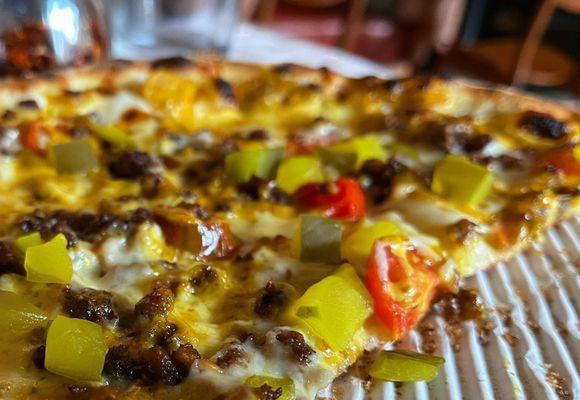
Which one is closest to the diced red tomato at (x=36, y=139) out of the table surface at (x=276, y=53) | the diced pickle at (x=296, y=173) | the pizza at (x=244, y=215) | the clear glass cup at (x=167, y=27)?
the pizza at (x=244, y=215)

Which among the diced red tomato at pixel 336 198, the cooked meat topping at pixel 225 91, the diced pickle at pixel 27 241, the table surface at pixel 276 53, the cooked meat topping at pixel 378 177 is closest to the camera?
the diced pickle at pixel 27 241

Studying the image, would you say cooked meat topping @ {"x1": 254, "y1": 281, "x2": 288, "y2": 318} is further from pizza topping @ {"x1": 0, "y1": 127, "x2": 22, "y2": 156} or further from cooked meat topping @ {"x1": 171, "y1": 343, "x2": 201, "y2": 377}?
pizza topping @ {"x1": 0, "y1": 127, "x2": 22, "y2": 156}

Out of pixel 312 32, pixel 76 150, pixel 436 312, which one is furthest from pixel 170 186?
pixel 312 32

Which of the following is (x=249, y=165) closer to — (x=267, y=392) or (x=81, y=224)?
(x=81, y=224)

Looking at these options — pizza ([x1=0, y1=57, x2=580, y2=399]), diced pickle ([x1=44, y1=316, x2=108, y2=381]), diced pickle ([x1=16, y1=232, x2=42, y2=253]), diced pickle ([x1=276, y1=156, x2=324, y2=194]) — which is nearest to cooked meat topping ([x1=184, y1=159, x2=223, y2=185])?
pizza ([x1=0, y1=57, x2=580, y2=399])

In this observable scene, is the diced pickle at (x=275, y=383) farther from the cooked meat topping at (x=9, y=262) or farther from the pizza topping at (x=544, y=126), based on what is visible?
the pizza topping at (x=544, y=126)

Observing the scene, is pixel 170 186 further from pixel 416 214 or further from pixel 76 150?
pixel 416 214
